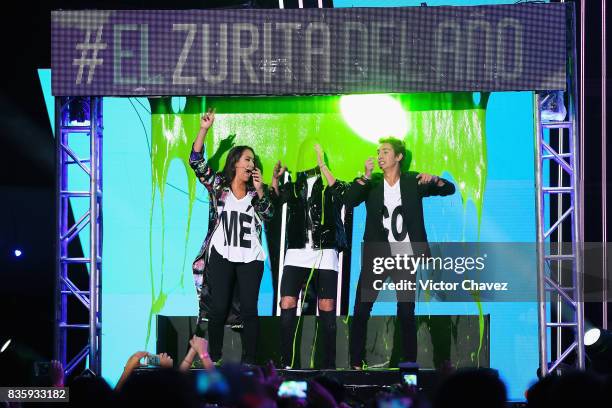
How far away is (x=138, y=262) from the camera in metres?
9.62

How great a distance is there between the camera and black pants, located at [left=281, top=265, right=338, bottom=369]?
31.0ft

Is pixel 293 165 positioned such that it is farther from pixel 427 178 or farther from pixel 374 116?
pixel 427 178

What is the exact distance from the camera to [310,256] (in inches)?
376

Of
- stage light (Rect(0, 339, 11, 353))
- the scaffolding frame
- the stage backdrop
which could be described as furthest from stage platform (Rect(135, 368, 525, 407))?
stage light (Rect(0, 339, 11, 353))

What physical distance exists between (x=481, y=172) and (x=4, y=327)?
5.20 m

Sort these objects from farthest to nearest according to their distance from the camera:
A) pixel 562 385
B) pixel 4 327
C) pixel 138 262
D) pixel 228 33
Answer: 1. pixel 4 327
2. pixel 138 262
3. pixel 228 33
4. pixel 562 385

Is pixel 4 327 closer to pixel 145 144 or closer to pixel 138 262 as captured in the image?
pixel 138 262

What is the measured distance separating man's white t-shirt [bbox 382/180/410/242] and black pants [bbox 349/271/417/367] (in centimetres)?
39

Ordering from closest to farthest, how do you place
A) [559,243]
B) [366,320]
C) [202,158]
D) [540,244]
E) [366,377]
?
[540,244] → [366,377] → [559,243] → [366,320] → [202,158]

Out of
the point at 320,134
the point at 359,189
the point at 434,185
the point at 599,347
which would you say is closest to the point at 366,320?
the point at 359,189

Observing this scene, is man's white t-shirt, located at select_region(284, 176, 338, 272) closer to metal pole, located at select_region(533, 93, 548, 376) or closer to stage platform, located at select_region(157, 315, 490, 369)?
stage platform, located at select_region(157, 315, 490, 369)

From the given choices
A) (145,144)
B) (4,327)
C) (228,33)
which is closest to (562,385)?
(228,33)

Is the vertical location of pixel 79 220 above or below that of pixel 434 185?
below

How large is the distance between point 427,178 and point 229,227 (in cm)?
195
